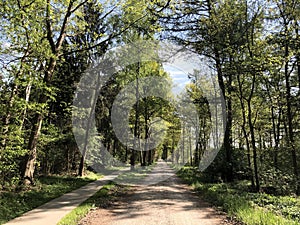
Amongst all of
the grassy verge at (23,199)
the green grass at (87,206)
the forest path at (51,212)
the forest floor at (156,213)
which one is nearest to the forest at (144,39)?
the grassy verge at (23,199)

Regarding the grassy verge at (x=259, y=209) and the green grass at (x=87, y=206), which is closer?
the grassy verge at (x=259, y=209)

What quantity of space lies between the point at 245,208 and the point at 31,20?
931 centimetres

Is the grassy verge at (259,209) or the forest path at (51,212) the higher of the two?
the grassy verge at (259,209)

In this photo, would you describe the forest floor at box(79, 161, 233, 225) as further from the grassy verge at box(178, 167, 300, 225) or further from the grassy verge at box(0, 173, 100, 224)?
the grassy verge at box(0, 173, 100, 224)

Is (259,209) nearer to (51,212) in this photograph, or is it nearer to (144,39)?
(51,212)

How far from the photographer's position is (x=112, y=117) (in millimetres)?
27641

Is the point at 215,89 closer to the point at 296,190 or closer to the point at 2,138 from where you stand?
the point at 296,190

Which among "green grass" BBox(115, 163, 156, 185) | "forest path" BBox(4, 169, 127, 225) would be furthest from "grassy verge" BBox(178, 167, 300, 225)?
"green grass" BBox(115, 163, 156, 185)

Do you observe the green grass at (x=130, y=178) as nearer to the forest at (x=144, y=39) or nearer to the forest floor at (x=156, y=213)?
the forest at (x=144, y=39)

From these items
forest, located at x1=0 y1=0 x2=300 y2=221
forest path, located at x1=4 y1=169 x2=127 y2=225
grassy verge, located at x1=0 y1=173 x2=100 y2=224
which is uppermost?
forest, located at x1=0 y1=0 x2=300 y2=221

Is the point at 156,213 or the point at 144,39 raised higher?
the point at 144,39

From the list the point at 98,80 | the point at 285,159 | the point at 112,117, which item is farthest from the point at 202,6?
the point at 112,117

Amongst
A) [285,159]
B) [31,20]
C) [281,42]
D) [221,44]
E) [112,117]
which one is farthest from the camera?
[112,117]

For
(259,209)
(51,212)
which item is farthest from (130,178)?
(259,209)
